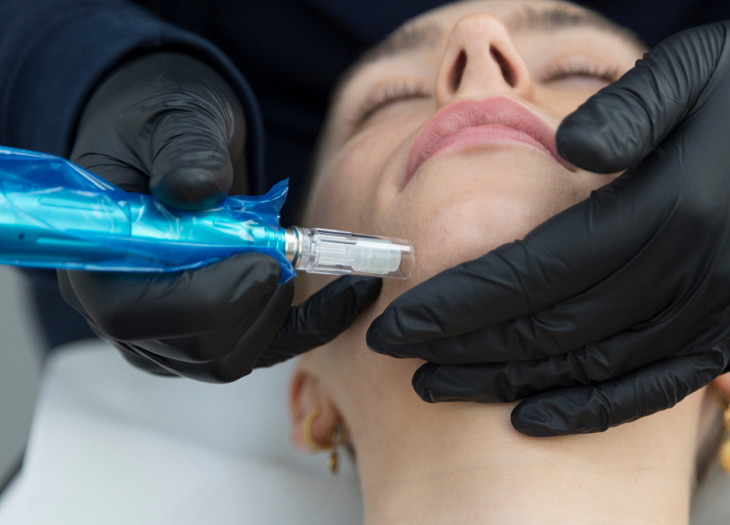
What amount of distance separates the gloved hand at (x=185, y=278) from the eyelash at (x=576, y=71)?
54 centimetres

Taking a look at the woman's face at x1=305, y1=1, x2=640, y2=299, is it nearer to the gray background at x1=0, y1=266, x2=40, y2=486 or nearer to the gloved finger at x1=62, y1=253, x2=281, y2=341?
the gloved finger at x1=62, y1=253, x2=281, y2=341

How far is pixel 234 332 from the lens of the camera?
2.43 feet

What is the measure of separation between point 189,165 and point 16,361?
1.47 metres

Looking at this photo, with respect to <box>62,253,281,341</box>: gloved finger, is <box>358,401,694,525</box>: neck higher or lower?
lower

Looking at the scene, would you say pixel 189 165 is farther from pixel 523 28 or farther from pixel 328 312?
→ pixel 523 28

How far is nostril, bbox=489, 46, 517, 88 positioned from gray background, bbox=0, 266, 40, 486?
1443 millimetres

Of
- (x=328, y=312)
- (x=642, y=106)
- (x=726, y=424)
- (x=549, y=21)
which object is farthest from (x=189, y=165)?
(x=726, y=424)

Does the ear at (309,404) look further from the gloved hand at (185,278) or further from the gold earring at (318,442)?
the gloved hand at (185,278)

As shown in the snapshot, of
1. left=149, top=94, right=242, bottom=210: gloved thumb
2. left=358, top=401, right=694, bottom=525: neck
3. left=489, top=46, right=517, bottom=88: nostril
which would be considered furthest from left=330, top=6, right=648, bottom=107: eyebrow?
left=358, top=401, right=694, bottom=525: neck

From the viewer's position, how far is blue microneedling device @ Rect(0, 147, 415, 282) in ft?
1.91

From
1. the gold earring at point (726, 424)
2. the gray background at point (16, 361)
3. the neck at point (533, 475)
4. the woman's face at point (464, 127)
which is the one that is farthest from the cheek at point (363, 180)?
the gray background at point (16, 361)

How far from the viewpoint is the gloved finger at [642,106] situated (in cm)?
64

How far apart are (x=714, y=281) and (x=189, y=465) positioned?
3.73ft

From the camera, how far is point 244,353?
812 millimetres
